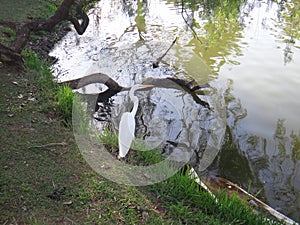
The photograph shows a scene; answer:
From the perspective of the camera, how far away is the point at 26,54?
5.24m

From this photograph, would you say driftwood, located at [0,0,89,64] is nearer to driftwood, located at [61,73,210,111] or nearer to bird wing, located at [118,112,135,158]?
driftwood, located at [61,73,210,111]

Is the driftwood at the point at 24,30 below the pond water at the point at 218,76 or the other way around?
the other way around

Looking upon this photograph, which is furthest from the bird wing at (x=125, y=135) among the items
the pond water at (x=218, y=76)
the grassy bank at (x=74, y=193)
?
the pond water at (x=218, y=76)

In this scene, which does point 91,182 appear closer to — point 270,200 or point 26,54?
point 270,200

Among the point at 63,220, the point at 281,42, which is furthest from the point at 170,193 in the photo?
the point at 281,42

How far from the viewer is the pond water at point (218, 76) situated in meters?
3.66

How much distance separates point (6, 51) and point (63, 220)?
2.88m

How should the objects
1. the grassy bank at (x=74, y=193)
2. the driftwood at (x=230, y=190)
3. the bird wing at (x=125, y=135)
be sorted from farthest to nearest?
the bird wing at (x=125, y=135)
the driftwood at (x=230, y=190)
the grassy bank at (x=74, y=193)

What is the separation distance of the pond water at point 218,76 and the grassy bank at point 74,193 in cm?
89

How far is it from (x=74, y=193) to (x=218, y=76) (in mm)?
3764

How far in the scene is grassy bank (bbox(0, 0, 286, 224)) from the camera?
2.27m

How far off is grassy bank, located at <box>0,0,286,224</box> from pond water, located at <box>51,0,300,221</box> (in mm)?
889

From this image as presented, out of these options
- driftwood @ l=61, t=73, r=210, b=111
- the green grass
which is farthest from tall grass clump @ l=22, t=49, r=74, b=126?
the green grass

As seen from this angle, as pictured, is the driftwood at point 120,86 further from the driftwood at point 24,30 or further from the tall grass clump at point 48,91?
the driftwood at point 24,30
